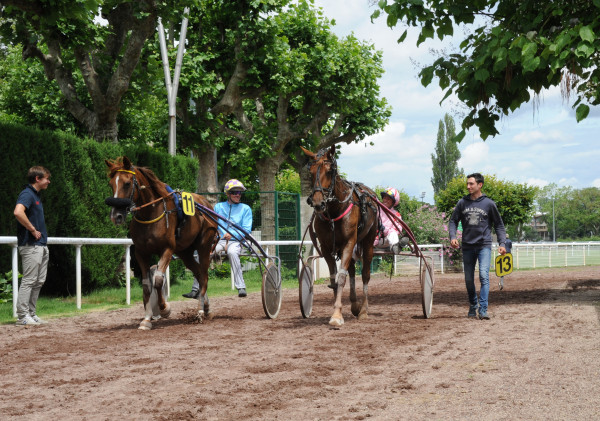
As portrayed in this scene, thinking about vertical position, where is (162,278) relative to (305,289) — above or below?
above

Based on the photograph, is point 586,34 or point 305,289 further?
point 305,289

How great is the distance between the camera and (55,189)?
12000mm

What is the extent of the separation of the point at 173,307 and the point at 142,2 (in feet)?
19.2

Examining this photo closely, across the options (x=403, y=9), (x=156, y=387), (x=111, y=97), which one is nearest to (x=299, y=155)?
(x=111, y=97)

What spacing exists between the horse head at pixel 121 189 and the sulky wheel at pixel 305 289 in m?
2.49

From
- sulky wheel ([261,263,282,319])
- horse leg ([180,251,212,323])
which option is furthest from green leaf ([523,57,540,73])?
horse leg ([180,251,212,323])

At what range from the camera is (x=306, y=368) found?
224 inches

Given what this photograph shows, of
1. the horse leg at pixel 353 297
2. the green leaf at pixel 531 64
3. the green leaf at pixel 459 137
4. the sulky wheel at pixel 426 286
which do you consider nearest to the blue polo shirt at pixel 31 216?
the horse leg at pixel 353 297

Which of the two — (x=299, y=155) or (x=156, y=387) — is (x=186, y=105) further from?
(x=156, y=387)

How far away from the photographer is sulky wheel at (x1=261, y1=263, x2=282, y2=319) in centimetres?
922

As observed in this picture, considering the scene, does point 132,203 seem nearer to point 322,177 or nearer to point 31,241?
point 31,241

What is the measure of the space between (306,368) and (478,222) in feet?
14.4

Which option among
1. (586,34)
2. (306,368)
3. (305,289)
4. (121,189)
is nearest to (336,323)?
(305,289)

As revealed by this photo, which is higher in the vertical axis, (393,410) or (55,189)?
(55,189)
